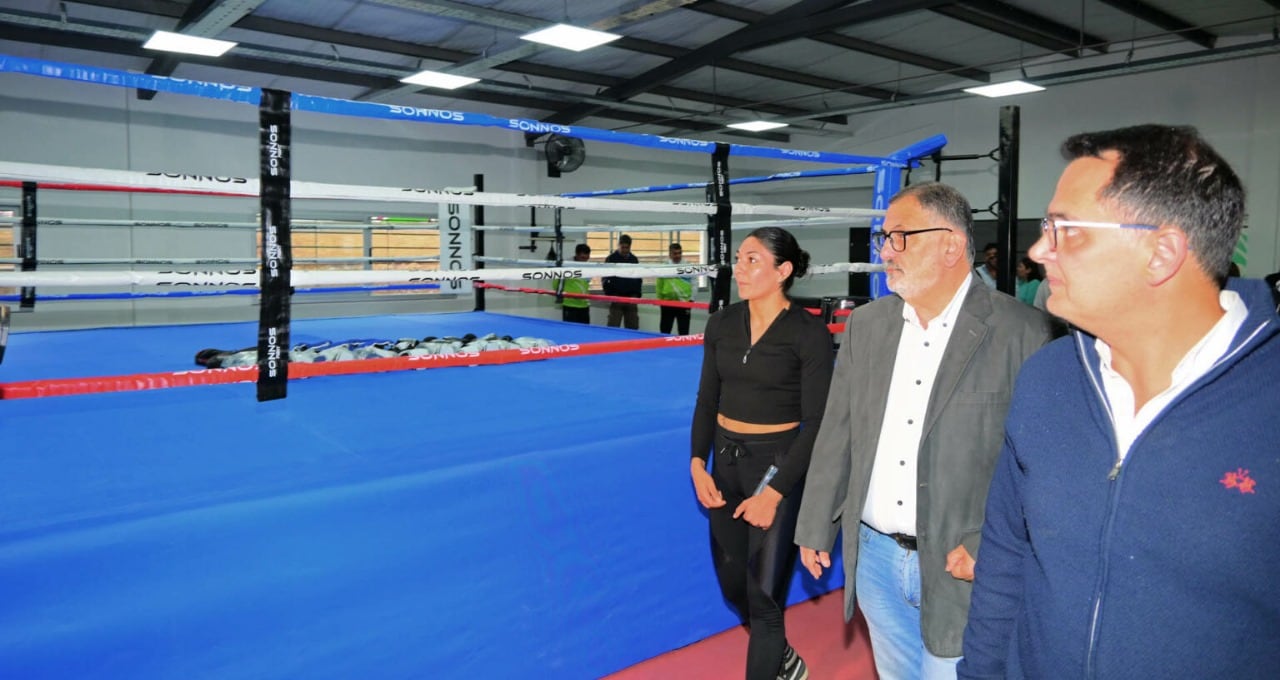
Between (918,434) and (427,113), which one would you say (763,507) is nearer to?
(918,434)

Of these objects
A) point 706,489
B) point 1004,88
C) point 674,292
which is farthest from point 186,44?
point 1004,88

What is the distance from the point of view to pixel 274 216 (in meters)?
2.02

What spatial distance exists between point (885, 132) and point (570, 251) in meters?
5.32

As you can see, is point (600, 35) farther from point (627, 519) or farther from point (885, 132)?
point (885, 132)

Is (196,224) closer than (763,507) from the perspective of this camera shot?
No

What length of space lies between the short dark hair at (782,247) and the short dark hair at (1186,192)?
125cm

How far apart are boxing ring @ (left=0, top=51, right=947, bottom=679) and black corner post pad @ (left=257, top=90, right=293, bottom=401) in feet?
0.26

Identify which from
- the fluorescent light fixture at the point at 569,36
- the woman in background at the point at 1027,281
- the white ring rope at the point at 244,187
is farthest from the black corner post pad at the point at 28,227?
the woman in background at the point at 1027,281

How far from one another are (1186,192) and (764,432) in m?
1.34

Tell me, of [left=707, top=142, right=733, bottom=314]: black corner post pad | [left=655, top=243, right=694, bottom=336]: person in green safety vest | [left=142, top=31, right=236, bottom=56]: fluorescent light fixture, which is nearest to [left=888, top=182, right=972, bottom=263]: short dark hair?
[left=707, top=142, right=733, bottom=314]: black corner post pad

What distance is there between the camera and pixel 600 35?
677 centimetres

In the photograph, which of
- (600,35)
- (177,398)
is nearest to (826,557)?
(177,398)

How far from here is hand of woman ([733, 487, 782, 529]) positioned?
2.06 metres

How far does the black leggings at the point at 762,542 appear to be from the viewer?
83.9 inches
